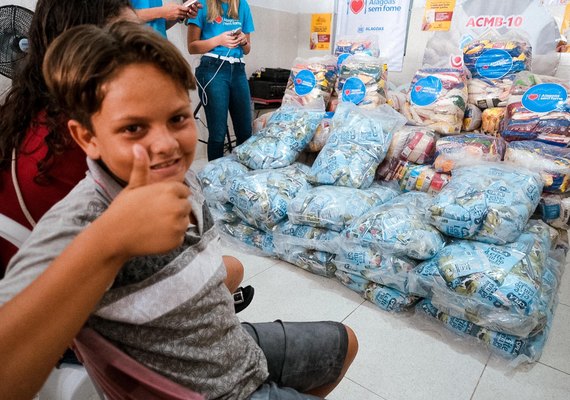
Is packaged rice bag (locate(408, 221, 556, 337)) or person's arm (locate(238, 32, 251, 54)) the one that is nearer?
packaged rice bag (locate(408, 221, 556, 337))

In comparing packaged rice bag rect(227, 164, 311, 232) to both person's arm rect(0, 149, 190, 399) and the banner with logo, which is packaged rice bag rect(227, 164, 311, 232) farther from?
the banner with logo

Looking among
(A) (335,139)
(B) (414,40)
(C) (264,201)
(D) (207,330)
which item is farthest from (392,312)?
(B) (414,40)

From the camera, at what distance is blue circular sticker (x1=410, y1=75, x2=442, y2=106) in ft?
6.66

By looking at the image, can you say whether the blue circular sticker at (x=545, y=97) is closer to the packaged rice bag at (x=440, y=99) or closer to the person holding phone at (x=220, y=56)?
the packaged rice bag at (x=440, y=99)

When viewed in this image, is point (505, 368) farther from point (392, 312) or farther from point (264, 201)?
point (264, 201)

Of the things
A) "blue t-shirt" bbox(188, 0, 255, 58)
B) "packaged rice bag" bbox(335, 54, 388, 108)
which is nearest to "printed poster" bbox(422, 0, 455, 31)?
"packaged rice bag" bbox(335, 54, 388, 108)

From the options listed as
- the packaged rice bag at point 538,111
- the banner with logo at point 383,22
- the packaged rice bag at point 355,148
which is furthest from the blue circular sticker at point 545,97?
the banner with logo at point 383,22

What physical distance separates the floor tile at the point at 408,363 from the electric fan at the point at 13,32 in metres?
1.66

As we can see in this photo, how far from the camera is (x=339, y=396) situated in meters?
1.14

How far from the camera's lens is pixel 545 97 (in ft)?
5.65

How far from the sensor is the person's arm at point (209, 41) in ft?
7.34

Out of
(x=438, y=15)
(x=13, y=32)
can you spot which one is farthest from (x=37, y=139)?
(x=438, y=15)

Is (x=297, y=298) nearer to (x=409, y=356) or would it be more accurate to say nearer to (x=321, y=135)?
(x=409, y=356)

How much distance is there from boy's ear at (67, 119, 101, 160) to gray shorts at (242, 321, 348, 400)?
1.49ft
